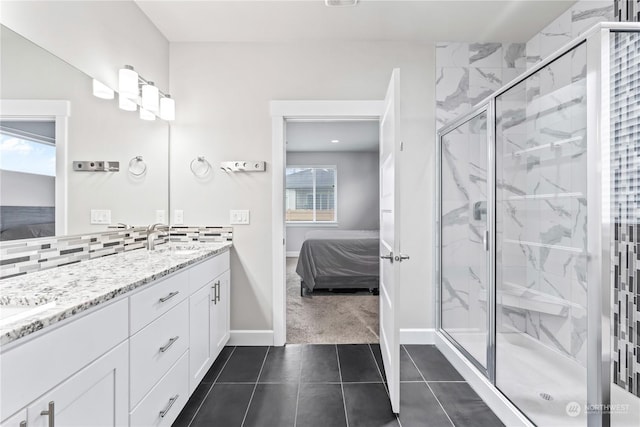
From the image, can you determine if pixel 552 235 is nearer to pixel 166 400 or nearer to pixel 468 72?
pixel 468 72

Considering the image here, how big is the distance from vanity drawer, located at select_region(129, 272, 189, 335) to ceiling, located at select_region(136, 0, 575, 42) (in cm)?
193

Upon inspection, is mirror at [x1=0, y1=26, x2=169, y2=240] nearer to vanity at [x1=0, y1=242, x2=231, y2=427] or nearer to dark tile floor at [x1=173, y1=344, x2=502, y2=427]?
vanity at [x1=0, y1=242, x2=231, y2=427]

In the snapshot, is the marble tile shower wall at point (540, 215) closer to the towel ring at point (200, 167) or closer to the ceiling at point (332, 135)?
the towel ring at point (200, 167)

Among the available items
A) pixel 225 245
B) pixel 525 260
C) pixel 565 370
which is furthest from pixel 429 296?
pixel 225 245

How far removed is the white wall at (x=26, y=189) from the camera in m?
1.29

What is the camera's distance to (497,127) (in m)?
1.99

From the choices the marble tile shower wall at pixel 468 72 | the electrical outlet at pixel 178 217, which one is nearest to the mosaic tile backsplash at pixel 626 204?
the marble tile shower wall at pixel 468 72

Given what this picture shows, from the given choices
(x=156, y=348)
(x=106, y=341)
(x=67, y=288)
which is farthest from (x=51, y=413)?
(x=156, y=348)

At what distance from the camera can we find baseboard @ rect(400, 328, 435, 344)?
271 centimetres

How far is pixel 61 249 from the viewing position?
1598 mm

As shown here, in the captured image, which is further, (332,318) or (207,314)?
(332,318)

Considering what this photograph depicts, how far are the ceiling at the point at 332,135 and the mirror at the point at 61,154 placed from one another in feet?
9.91

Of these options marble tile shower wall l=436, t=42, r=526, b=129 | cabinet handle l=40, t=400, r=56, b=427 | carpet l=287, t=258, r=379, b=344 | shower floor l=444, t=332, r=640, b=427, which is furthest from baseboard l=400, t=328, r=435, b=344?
cabinet handle l=40, t=400, r=56, b=427

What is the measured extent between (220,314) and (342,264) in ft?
7.05
